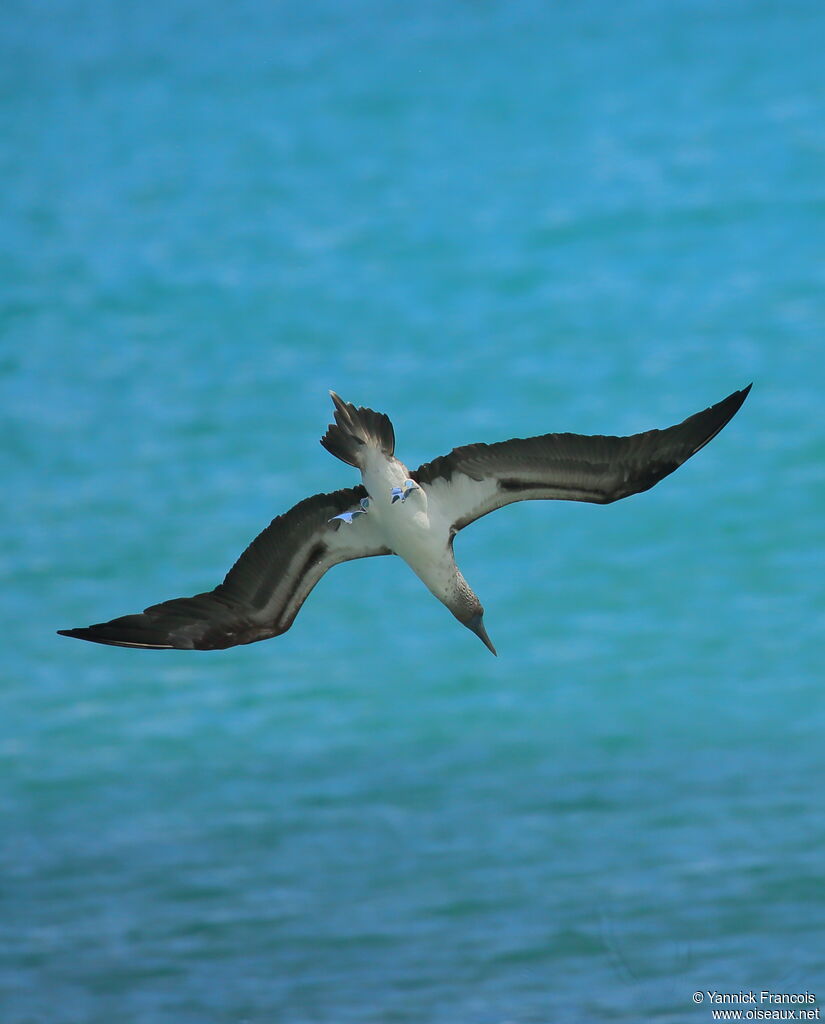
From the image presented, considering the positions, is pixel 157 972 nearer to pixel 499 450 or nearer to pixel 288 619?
pixel 288 619

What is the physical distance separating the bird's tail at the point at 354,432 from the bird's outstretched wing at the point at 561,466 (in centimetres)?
54

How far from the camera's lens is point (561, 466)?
39.6 ft

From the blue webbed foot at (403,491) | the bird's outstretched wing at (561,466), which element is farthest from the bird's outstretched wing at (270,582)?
the bird's outstretched wing at (561,466)

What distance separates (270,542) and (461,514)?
4.42 feet

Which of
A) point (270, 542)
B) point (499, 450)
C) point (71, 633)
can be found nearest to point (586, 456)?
point (499, 450)

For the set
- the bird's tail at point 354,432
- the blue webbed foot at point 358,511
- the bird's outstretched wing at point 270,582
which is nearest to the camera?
the bird's tail at point 354,432

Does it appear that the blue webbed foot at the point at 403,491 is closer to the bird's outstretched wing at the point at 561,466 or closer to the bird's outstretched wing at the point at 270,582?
the bird's outstretched wing at the point at 561,466

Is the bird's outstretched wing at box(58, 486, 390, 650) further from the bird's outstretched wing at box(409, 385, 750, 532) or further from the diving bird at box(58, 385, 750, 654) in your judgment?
the bird's outstretched wing at box(409, 385, 750, 532)

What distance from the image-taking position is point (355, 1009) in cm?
2150

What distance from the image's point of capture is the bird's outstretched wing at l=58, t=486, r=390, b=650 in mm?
12633

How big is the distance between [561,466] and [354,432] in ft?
4.44

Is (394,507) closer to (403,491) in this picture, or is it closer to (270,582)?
(403,491)

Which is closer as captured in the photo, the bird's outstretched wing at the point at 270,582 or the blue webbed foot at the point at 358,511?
the blue webbed foot at the point at 358,511

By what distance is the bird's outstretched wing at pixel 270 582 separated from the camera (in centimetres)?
1263
